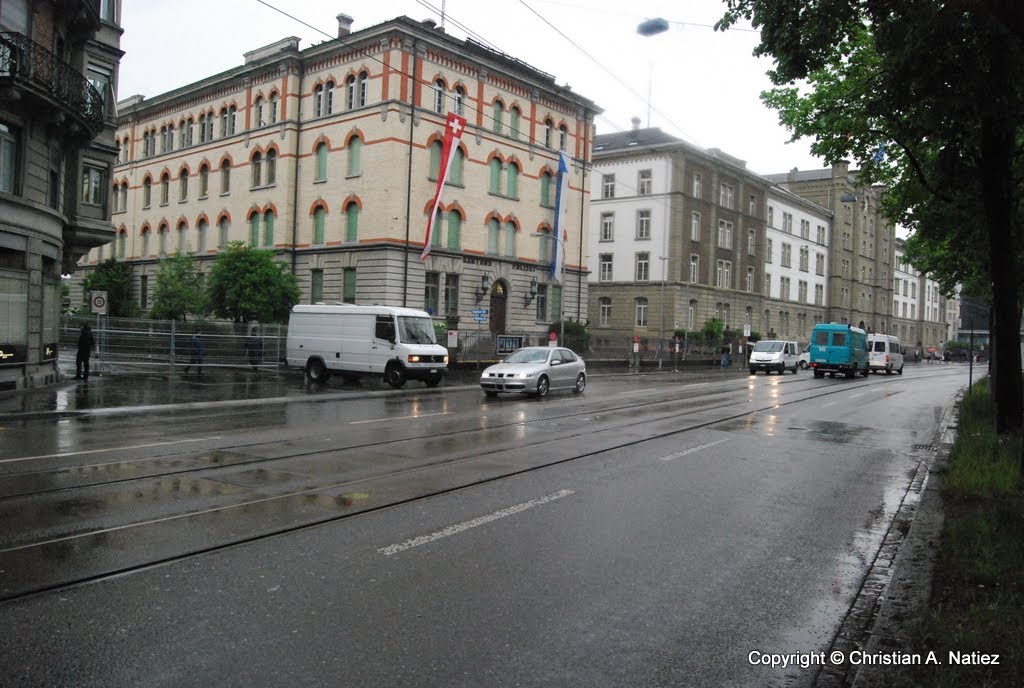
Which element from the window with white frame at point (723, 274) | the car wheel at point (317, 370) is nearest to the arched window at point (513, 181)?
the car wheel at point (317, 370)

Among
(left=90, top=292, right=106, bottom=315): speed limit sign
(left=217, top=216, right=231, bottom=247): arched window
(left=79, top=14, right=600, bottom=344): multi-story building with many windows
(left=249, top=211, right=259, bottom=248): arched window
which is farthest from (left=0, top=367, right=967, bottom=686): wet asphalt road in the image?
(left=217, top=216, right=231, bottom=247): arched window

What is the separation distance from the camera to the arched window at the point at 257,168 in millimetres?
42750

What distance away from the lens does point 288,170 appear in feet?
134

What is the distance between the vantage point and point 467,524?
6.98m

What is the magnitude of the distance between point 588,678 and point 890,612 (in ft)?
7.23

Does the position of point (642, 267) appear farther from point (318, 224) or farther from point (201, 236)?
point (201, 236)

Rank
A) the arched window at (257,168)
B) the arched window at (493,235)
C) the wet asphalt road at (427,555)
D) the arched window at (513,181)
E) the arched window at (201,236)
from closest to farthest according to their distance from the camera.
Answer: the wet asphalt road at (427,555), the arched window at (493,235), the arched window at (513,181), the arched window at (257,168), the arched window at (201,236)

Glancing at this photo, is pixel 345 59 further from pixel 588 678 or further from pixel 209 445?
pixel 588 678

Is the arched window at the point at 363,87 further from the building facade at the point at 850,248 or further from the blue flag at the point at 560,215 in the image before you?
the building facade at the point at 850,248

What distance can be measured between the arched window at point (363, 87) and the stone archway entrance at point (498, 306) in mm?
11480

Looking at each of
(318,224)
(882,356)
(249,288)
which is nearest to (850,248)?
(882,356)

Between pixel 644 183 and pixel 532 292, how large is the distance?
20533mm

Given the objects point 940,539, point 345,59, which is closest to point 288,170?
point 345,59

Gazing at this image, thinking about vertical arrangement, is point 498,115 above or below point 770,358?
above
